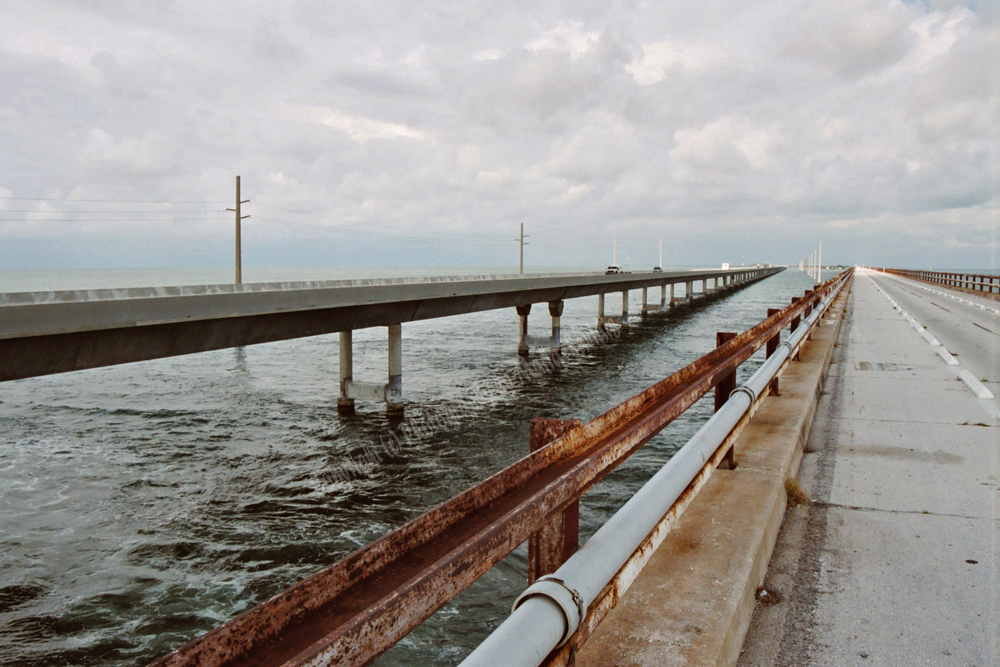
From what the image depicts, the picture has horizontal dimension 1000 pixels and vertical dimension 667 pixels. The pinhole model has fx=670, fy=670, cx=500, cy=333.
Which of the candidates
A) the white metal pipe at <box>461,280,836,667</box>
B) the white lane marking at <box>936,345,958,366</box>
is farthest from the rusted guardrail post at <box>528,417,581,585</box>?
the white lane marking at <box>936,345,958,366</box>

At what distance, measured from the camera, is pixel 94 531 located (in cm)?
969

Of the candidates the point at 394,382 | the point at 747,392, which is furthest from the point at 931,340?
the point at 747,392

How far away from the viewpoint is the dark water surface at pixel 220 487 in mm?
7055

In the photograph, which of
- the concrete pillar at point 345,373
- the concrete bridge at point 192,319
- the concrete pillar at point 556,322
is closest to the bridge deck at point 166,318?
the concrete bridge at point 192,319

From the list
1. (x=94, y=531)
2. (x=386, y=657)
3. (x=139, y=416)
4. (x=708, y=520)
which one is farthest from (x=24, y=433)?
(x=708, y=520)

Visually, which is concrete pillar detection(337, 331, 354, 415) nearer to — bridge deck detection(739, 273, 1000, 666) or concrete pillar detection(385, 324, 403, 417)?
concrete pillar detection(385, 324, 403, 417)

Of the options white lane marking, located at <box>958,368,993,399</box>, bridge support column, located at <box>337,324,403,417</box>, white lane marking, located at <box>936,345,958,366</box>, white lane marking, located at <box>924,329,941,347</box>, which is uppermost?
white lane marking, located at <box>924,329,941,347</box>

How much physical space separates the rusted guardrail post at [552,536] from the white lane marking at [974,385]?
918 centimetres

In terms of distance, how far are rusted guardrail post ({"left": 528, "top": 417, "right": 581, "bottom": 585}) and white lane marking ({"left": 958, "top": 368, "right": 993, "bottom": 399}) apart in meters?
9.18

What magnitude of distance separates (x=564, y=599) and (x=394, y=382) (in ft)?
51.6

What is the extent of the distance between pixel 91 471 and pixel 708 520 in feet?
40.9

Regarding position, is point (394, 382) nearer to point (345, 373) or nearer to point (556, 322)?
point (345, 373)

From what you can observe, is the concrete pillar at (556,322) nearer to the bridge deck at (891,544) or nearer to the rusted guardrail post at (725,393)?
the bridge deck at (891,544)

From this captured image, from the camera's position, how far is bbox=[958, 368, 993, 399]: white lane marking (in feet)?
30.9
